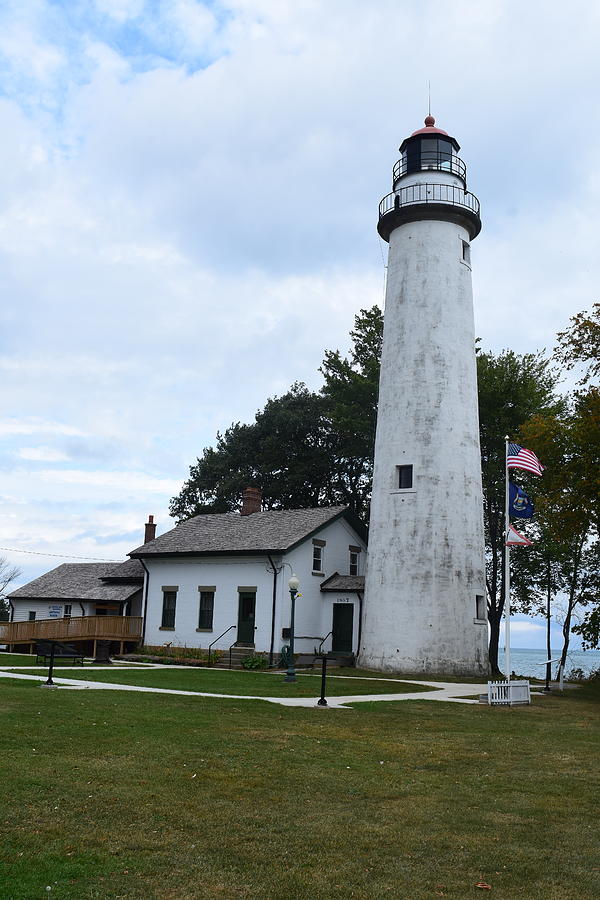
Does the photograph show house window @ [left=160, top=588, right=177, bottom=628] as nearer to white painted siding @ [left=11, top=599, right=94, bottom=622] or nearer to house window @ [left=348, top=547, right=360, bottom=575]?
white painted siding @ [left=11, top=599, right=94, bottom=622]

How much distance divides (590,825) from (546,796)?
1264 millimetres

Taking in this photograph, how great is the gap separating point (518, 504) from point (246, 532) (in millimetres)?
14114

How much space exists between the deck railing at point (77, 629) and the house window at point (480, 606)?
14.8m

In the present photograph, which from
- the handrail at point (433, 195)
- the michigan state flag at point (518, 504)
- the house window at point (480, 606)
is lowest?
the house window at point (480, 606)

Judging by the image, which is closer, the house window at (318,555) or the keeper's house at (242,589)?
the keeper's house at (242,589)

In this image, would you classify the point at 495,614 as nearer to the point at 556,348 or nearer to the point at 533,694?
the point at 533,694

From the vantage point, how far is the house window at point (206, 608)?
108ft

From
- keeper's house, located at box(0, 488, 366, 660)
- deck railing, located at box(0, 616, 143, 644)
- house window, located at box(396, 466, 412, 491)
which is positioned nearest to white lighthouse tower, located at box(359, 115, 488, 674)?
house window, located at box(396, 466, 412, 491)

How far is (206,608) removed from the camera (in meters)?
33.0

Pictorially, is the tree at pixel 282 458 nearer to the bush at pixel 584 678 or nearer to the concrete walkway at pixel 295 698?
the bush at pixel 584 678

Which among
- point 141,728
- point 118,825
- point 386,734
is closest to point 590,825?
point 118,825

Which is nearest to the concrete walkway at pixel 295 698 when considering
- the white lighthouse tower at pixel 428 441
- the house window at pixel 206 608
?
the white lighthouse tower at pixel 428 441

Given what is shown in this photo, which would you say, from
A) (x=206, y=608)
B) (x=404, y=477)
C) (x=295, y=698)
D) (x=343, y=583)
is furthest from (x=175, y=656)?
(x=295, y=698)

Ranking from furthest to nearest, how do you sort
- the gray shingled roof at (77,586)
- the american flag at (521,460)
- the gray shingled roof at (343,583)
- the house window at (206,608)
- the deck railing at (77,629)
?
the gray shingled roof at (77,586), the deck railing at (77,629), the house window at (206,608), the gray shingled roof at (343,583), the american flag at (521,460)
